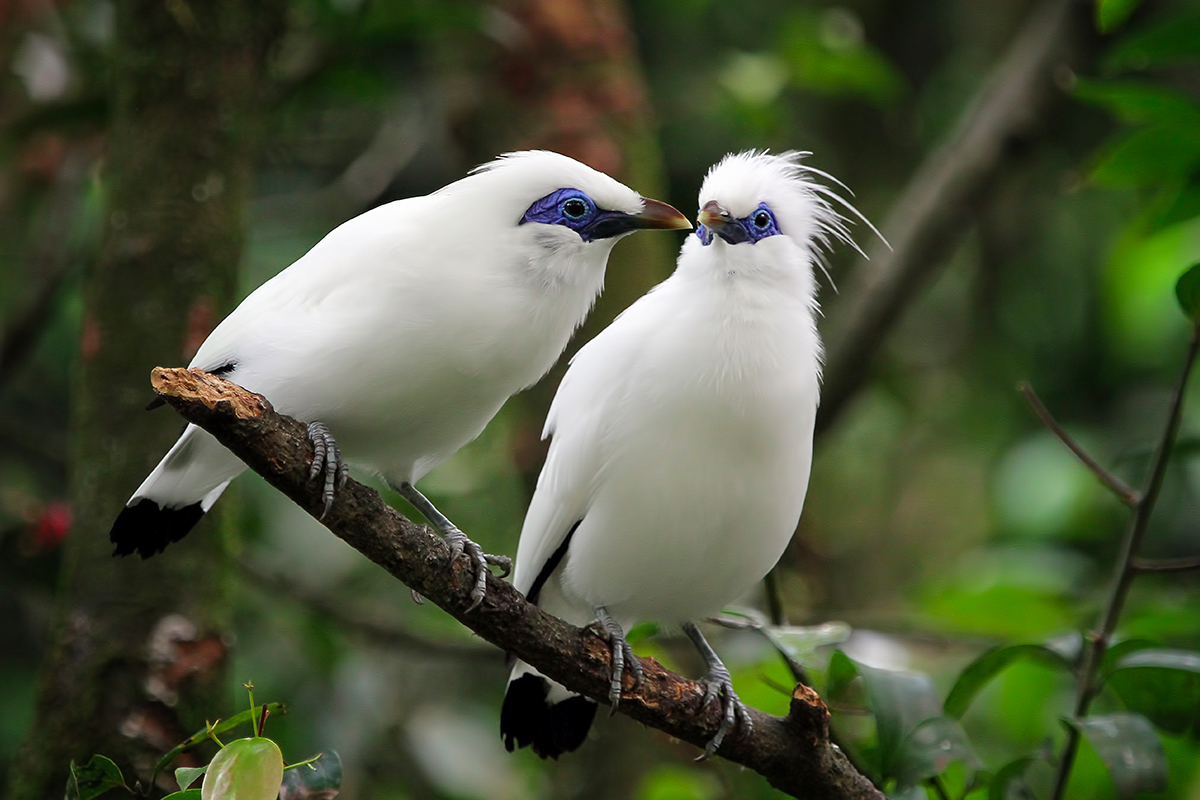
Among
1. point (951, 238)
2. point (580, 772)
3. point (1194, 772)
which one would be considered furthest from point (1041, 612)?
point (580, 772)

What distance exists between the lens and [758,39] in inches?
300

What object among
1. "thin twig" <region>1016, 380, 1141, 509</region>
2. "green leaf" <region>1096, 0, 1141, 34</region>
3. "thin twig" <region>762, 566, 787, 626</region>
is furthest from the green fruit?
"green leaf" <region>1096, 0, 1141, 34</region>

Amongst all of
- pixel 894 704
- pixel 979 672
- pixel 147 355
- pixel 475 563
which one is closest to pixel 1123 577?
pixel 979 672

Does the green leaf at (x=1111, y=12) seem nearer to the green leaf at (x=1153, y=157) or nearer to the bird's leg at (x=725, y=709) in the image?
the green leaf at (x=1153, y=157)

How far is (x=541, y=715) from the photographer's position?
3.48 metres

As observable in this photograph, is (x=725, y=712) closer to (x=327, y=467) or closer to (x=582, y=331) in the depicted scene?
(x=327, y=467)

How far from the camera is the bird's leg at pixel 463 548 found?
2547mm

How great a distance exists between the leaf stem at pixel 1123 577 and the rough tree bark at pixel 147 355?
2256 mm

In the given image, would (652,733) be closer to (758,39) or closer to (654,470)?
(654,470)

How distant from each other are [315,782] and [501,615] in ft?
1.69

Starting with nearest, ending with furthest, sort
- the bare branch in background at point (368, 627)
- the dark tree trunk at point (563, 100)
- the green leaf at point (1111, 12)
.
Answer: the green leaf at point (1111, 12) < the bare branch in background at point (368, 627) < the dark tree trunk at point (563, 100)

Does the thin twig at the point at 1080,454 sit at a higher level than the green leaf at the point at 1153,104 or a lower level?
lower

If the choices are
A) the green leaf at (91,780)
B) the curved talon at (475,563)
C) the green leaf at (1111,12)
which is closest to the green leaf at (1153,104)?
the green leaf at (1111,12)

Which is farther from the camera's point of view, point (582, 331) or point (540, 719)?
point (582, 331)
